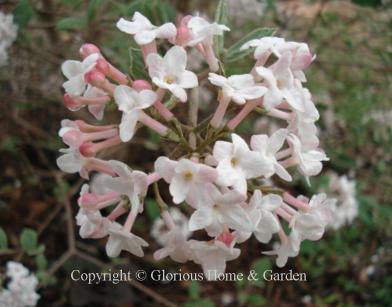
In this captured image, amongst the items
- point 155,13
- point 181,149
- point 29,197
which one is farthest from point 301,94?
point 29,197

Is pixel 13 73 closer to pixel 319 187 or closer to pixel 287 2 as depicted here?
pixel 319 187

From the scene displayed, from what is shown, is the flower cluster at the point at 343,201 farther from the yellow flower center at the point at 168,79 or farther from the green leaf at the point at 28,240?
the yellow flower center at the point at 168,79

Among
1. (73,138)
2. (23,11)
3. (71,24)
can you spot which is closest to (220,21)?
(73,138)

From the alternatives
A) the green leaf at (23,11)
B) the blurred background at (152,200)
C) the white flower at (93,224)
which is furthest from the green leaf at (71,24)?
the white flower at (93,224)

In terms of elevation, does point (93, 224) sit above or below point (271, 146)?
below

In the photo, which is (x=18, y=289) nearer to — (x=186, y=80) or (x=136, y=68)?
(x=136, y=68)

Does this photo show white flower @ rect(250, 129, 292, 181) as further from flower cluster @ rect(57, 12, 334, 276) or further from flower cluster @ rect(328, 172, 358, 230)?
flower cluster @ rect(328, 172, 358, 230)

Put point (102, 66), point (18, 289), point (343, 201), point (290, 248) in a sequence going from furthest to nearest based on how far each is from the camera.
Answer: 1. point (343, 201)
2. point (18, 289)
3. point (290, 248)
4. point (102, 66)

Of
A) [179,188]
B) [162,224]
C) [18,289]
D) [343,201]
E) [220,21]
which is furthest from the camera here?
[162,224]
